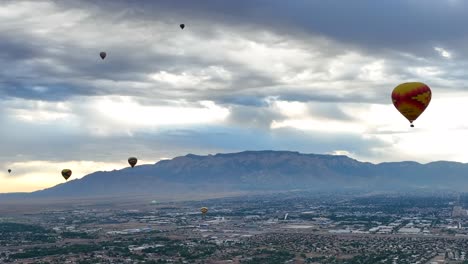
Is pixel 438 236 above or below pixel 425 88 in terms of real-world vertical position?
below

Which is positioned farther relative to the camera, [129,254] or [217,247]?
[217,247]

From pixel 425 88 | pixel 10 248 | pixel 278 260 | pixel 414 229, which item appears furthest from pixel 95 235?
pixel 425 88

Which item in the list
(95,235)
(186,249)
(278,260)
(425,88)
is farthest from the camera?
(95,235)

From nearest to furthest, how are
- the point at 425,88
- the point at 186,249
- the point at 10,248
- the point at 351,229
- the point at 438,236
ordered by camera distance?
the point at 425,88 < the point at 186,249 < the point at 10,248 < the point at 438,236 < the point at 351,229

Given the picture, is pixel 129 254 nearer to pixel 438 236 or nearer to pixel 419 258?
pixel 419 258

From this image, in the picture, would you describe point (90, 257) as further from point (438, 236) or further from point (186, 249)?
point (438, 236)

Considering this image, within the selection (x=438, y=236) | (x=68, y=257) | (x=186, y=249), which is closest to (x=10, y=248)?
(x=68, y=257)
